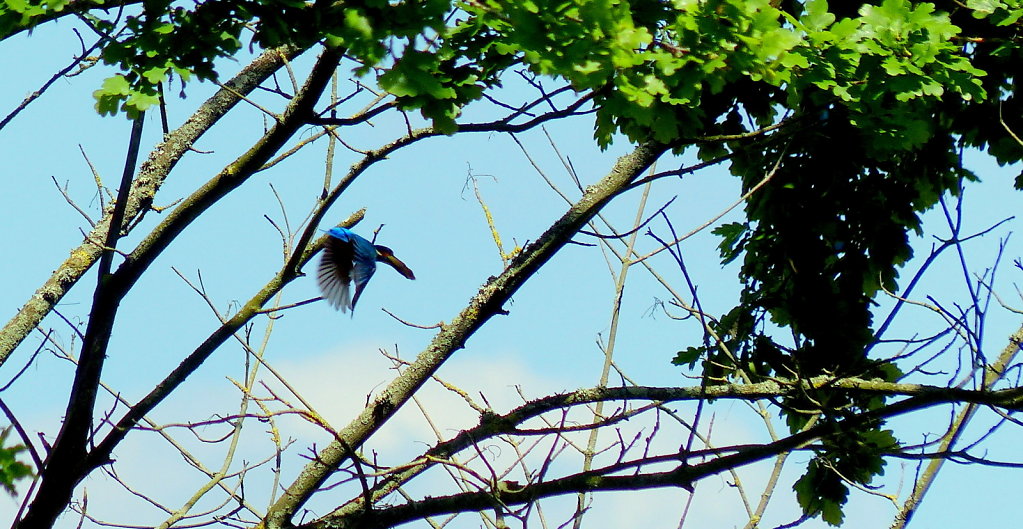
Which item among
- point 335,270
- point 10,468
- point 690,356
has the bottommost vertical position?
point 10,468

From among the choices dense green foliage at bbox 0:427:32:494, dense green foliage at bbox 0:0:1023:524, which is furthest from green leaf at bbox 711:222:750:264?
dense green foliage at bbox 0:427:32:494

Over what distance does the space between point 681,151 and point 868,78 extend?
4.08ft

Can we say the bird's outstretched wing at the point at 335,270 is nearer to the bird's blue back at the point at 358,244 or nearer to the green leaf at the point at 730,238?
the bird's blue back at the point at 358,244

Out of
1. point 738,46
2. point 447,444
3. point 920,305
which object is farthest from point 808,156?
point 447,444

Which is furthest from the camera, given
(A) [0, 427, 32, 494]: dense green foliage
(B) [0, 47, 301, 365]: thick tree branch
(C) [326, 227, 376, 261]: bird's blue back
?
(B) [0, 47, 301, 365]: thick tree branch

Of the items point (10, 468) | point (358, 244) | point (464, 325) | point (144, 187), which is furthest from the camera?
point (144, 187)

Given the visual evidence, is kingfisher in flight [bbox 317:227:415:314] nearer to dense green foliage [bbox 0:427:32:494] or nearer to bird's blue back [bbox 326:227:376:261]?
bird's blue back [bbox 326:227:376:261]

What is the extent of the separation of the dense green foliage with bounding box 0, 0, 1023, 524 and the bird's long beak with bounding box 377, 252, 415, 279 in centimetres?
78

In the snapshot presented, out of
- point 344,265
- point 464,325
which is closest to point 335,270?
point 344,265

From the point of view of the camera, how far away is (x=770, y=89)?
4.45 meters

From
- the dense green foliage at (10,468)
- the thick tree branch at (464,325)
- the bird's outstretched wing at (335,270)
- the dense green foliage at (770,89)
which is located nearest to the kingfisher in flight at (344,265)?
the bird's outstretched wing at (335,270)

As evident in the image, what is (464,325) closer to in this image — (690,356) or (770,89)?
(690,356)

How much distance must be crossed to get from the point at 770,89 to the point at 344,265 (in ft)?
7.48

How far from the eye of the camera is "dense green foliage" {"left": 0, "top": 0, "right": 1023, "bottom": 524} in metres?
2.41
